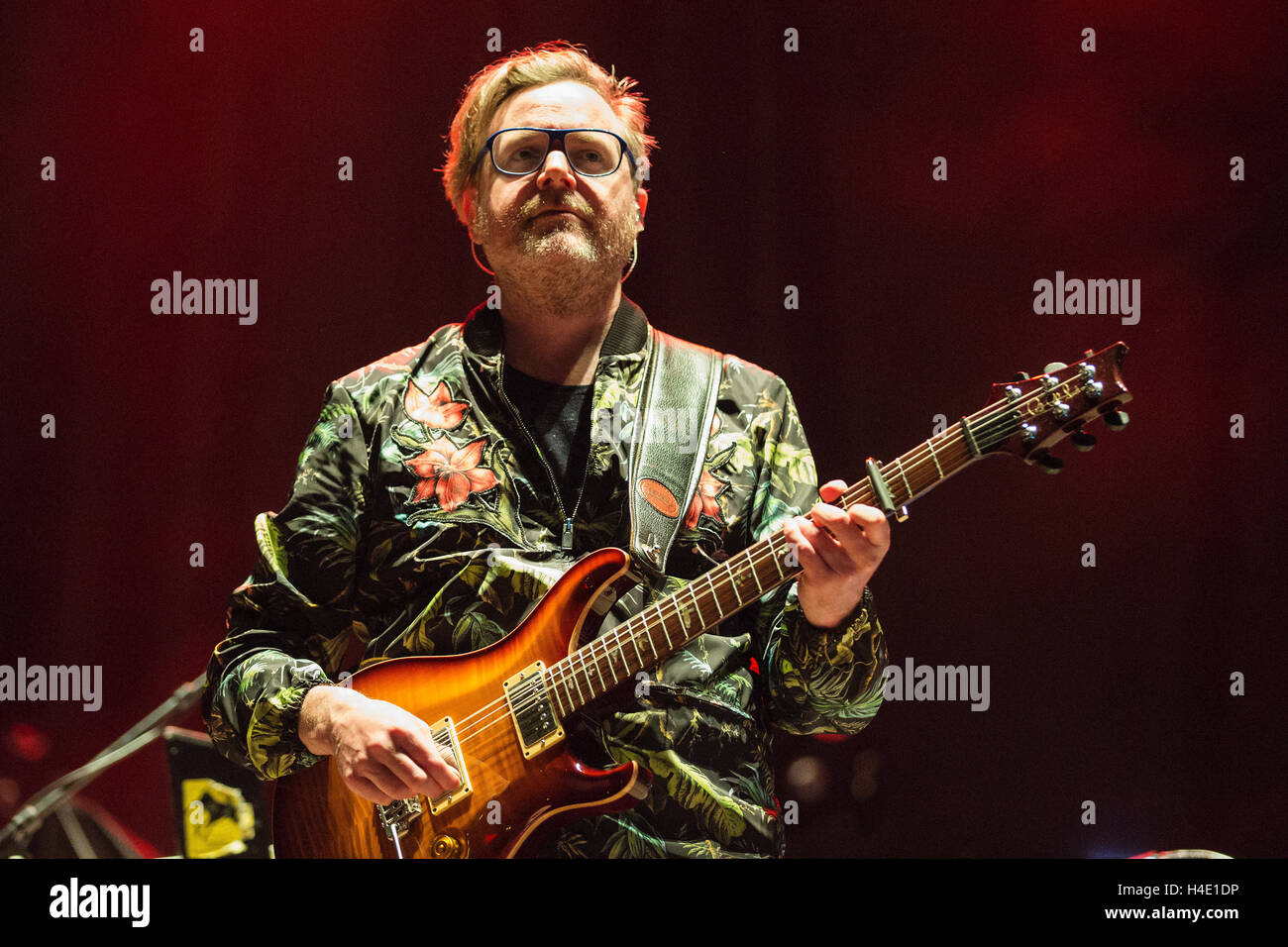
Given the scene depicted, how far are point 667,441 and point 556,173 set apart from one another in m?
0.58

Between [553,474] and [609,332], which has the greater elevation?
[609,332]

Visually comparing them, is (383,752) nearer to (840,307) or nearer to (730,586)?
(730,586)

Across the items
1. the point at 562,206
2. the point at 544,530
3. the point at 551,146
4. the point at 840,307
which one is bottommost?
the point at 544,530

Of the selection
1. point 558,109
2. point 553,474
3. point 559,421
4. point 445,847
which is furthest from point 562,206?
point 445,847

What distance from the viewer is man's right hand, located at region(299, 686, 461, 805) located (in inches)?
73.8

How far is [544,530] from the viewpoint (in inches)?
83.5

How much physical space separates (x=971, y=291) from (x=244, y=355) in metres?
1.74

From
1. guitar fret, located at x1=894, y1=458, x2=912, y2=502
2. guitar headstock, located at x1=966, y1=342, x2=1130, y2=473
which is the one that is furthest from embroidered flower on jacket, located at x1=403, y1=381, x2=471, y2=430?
guitar headstock, located at x1=966, y1=342, x2=1130, y2=473

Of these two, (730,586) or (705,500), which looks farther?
(705,500)

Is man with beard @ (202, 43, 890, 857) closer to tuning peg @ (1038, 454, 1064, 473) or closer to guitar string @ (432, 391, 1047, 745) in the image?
guitar string @ (432, 391, 1047, 745)

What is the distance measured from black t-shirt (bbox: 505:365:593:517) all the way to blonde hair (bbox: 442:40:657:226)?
0.48 m

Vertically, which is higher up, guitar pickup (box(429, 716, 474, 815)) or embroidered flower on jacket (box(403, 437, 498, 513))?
embroidered flower on jacket (box(403, 437, 498, 513))
